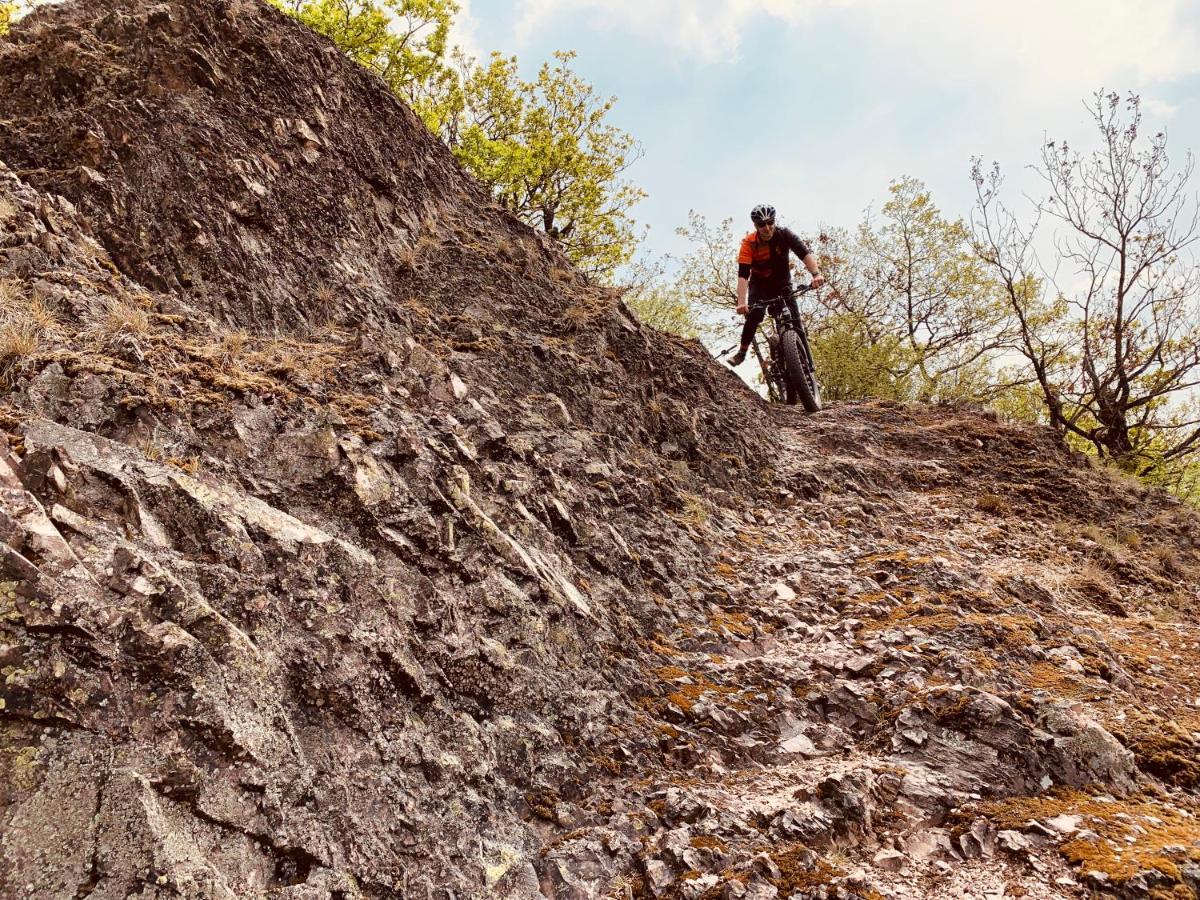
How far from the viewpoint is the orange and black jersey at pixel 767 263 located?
35.2 feet

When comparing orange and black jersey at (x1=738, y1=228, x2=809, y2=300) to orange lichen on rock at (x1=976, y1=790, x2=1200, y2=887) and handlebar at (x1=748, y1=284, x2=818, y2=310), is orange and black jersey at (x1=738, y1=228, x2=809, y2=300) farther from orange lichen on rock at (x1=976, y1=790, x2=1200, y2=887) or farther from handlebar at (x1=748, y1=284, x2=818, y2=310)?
orange lichen on rock at (x1=976, y1=790, x2=1200, y2=887)

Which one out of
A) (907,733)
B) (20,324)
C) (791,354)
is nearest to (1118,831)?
(907,733)

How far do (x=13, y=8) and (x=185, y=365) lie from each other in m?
21.0

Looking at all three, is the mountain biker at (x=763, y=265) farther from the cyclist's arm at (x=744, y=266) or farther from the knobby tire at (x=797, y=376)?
the knobby tire at (x=797, y=376)

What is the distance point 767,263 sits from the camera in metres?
11.1

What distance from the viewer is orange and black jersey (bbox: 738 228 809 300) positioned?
10.7m

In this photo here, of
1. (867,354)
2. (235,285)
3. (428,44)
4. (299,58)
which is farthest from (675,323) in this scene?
(235,285)

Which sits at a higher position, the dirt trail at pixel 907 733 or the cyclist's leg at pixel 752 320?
the cyclist's leg at pixel 752 320

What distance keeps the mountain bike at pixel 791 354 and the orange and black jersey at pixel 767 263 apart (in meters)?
0.21

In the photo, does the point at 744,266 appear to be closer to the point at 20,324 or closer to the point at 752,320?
the point at 752,320

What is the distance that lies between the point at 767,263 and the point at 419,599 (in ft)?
29.7

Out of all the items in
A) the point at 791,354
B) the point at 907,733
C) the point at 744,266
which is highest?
the point at 744,266

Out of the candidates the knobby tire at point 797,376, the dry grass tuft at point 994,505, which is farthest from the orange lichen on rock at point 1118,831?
the knobby tire at point 797,376

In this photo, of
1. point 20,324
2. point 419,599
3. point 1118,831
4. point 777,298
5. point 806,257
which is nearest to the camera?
point 1118,831
